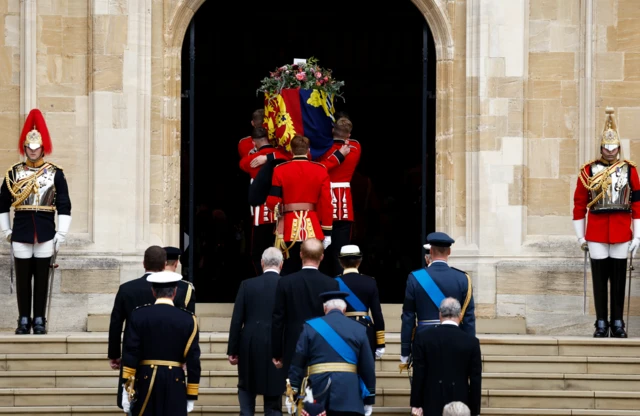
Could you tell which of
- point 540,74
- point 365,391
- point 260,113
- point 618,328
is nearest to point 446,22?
point 540,74

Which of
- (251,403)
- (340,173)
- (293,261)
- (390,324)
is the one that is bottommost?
(251,403)

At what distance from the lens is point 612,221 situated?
48.7ft

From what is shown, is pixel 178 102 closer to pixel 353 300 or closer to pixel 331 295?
pixel 353 300

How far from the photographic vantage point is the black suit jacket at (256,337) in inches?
462

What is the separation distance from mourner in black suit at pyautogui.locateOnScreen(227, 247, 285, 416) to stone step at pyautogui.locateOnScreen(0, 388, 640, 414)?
105 centimetres

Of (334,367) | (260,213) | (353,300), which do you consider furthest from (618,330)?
(334,367)

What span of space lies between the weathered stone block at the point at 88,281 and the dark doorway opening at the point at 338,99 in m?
5.28

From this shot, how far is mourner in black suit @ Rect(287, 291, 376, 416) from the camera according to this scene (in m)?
10.5

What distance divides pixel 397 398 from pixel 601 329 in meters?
2.84

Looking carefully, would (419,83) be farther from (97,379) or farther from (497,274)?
(97,379)

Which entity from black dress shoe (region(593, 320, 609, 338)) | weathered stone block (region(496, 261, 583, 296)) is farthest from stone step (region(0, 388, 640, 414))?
weathered stone block (region(496, 261, 583, 296))

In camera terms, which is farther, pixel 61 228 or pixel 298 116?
pixel 298 116

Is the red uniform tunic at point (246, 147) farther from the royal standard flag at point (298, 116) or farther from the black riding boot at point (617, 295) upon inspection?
the black riding boot at point (617, 295)

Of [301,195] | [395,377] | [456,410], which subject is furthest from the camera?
[301,195]
